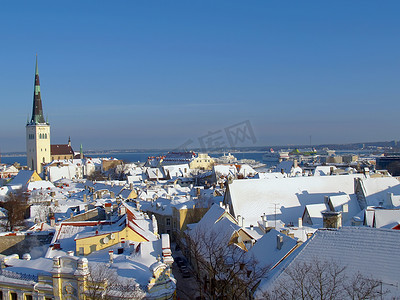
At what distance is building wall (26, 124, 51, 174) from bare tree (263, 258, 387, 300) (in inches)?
4226

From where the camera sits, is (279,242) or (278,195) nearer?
(279,242)

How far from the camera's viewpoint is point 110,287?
696 inches

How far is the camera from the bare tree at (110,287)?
17.5 meters

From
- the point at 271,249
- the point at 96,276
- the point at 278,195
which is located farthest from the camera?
the point at 278,195

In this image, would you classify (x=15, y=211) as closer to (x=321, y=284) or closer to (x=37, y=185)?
(x=37, y=185)

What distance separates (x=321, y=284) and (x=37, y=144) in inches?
4329

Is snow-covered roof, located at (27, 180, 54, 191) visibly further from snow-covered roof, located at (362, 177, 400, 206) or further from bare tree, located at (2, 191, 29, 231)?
snow-covered roof, located at (362, 177, 400, 206)

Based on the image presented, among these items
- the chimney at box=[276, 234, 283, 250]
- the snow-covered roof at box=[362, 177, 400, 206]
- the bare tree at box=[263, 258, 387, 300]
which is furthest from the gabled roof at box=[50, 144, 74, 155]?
the bare tree at box=[263, 258, 387, 300]

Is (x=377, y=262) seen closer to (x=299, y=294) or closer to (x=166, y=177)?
(x=299, y=294)

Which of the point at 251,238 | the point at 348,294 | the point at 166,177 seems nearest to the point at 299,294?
the point at 348,294

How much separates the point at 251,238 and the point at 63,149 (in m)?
112

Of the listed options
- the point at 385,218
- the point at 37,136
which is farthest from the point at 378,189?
the point at 37,136

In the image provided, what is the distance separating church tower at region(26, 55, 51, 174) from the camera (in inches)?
4528

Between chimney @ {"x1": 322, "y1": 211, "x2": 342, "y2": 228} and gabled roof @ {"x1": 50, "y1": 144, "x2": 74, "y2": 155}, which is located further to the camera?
gabled roof @ {"x1": 50, "y1": 144, "x2": 74, "y2": 155}
